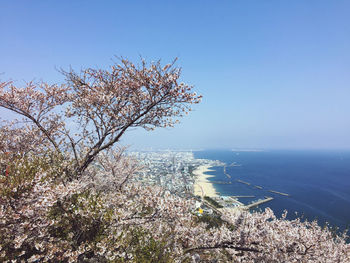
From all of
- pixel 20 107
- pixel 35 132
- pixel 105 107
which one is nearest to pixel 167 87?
pixel 105 107

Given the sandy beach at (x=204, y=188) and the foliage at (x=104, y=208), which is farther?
the sandy beach at (x=204, y=188)

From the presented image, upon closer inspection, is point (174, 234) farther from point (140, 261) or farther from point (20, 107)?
point (20, 107)

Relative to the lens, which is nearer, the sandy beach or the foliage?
the foliage

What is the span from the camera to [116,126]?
707 cm

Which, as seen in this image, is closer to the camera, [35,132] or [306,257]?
[306,257]

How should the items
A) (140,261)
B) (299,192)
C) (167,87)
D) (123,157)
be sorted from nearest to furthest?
(140,261) < (167,87) < (123,157) < (299,192)

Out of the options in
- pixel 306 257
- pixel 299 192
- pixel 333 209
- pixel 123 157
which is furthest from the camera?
pixel 299 192

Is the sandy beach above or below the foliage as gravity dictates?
below

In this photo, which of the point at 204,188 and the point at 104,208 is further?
the point at 204,188

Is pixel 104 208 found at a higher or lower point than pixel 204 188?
higher

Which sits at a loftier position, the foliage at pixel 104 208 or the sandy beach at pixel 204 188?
the foliage at pixel 104 208

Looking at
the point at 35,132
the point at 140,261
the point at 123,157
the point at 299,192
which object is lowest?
the point at 299,192

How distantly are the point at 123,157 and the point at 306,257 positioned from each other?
11973mm

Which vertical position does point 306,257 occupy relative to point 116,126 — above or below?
below
